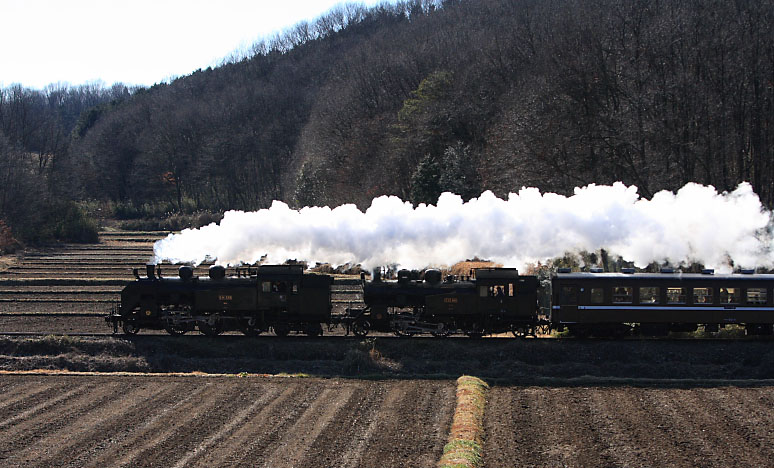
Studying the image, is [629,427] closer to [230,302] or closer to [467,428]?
[467,428]

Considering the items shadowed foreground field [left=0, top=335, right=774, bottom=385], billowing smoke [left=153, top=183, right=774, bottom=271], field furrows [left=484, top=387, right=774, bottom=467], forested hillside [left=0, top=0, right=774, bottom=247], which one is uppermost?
forested hillside [left=0, top=0, right=774, bottom=247]

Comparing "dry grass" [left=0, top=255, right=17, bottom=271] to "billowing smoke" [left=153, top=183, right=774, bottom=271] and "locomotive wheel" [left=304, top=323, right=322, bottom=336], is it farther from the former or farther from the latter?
"locomotive wheel" [left=304, top=323, right=322, bottom=336]

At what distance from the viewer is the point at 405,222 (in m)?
33.9

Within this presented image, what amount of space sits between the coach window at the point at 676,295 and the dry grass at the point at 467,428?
398 inches

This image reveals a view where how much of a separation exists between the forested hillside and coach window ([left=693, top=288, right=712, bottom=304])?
19137 mm

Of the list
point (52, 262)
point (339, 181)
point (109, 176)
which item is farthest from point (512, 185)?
point (109, 176)

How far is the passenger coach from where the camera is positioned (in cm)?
3061

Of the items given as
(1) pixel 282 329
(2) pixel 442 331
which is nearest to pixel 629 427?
(2) pixel 442 331

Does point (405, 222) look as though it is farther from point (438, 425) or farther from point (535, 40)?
point (535, 40)

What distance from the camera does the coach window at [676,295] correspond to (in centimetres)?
3064

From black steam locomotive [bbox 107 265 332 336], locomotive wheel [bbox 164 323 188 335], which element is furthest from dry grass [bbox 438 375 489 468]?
locomotive wheel [bbox 164 323 188 335]

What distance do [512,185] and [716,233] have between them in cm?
2254

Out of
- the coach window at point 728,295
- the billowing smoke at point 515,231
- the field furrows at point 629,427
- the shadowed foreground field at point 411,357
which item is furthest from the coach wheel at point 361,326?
the coach window at point 728,295

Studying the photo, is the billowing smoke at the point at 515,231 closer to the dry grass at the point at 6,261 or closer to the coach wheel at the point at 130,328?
the coach wheel at the point at 130,328
